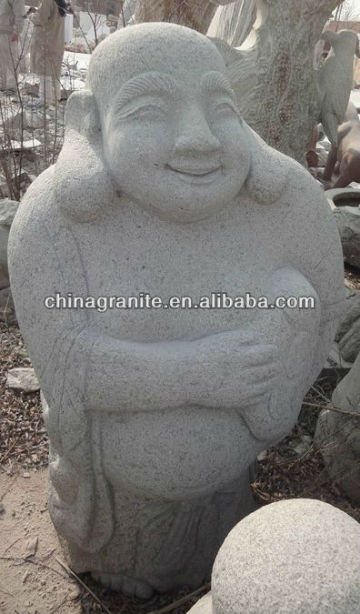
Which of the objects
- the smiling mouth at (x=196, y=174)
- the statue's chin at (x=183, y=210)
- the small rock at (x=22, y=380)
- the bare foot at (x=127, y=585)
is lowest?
the small rock at (x=22, y=380)

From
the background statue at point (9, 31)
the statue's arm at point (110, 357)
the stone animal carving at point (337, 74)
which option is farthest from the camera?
the background statue at point (9, 31)

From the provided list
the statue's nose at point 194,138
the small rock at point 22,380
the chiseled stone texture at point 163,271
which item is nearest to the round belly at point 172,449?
the chiseled stone texture at point 163,271

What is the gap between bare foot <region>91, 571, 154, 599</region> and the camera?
6.98 ft

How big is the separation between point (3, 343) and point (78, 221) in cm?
218

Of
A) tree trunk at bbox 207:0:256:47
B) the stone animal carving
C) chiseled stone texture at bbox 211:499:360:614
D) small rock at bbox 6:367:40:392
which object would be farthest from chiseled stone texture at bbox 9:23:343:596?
tree trunk at bbox 207:0:256:47

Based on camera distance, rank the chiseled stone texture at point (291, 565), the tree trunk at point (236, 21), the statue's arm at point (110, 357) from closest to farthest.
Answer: the chiseled stone texture at point (291, 565) → the statue's arm at point (110, 357) → the tree trunk at point (236, 21)

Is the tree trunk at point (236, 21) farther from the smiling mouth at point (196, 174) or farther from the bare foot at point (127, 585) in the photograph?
the bare foot at point (127, 585)

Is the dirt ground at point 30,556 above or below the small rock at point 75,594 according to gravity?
below

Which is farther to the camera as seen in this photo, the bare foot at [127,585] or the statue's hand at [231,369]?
the bare foot at [127,585]

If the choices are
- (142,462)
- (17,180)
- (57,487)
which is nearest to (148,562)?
(57,487)

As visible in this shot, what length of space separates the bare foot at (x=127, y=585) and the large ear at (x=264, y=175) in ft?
4.63

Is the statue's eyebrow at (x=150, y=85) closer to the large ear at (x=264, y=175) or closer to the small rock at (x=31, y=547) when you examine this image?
the large ear at (x=264, y=175)

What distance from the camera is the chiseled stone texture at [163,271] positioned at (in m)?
1.57

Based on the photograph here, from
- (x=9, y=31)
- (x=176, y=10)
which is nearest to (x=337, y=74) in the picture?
(x=176, y=10)
